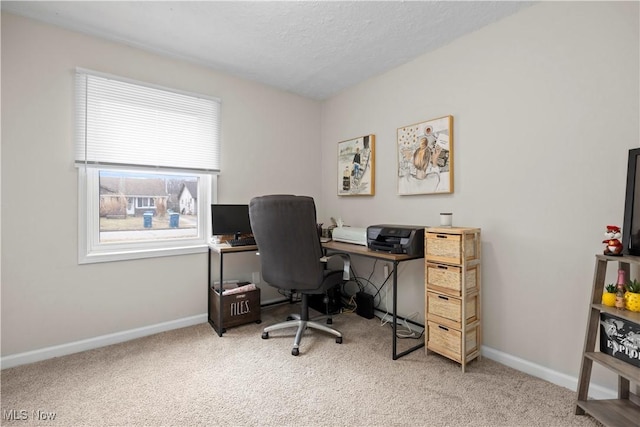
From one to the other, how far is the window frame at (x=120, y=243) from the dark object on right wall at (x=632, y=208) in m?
2.92

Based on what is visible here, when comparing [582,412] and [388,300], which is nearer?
[582,412]

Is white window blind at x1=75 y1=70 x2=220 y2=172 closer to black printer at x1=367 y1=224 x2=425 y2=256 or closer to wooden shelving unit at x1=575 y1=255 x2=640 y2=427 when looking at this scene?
black printer at x1=367 y1=224 x2=425 y2=256

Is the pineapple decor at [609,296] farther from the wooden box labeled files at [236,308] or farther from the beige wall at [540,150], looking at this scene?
the wooden box labeled files at [236,308]

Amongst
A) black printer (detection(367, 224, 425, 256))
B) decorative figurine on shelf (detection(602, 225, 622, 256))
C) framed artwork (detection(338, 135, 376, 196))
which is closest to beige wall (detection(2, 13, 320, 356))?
framed artwork (detection(338, 135, 376, 196))

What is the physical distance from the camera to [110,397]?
1686 mm

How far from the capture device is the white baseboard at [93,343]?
201 cm

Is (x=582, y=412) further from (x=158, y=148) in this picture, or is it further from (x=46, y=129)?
(x=46, y=129)

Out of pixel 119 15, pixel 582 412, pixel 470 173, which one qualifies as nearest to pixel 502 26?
pixel 470 173

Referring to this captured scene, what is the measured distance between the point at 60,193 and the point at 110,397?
4.84 feet

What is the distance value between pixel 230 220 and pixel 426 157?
1877 mm

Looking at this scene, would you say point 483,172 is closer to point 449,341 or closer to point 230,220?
point 449,341

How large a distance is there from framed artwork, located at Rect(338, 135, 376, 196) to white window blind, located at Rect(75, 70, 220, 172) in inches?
52.7

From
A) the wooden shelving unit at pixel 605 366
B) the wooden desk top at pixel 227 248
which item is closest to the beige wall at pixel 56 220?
the wooden desk top at pixel 227 248

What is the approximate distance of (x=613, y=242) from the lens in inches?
57.0
